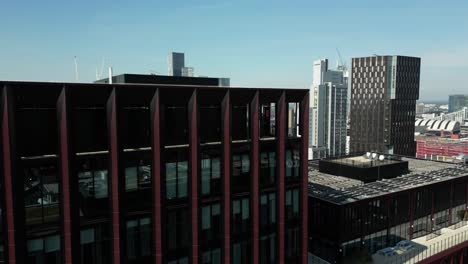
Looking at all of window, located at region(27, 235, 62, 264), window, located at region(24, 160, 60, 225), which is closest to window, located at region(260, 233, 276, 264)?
window, located at region(27, 235, 62, 264)

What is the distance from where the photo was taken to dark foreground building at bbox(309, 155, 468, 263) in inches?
2211

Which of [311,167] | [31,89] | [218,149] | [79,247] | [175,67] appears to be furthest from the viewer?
[175,67]

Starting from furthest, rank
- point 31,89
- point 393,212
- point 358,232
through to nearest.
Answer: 1. point 393,212
2. point 358,232
3. point 31,89

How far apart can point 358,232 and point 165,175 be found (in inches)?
1521

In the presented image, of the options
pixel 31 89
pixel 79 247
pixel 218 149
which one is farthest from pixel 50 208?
pixel 218 149

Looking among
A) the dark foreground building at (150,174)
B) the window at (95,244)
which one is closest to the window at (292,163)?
the dark foreground building at (150,174)

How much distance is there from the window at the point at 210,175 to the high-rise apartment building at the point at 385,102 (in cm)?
14827

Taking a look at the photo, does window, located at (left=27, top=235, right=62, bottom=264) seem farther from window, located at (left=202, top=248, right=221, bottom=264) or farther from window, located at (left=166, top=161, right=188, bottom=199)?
window, located at (left=202, top=248, right=221, bottom=264)

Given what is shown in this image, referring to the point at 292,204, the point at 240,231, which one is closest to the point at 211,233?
the point at 240,231

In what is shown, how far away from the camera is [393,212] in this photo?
6216 centimetres

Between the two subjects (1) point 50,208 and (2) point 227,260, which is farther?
(2) point 227,260

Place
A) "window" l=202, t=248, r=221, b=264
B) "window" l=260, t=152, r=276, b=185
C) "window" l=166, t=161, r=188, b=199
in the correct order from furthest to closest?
"window" l=260, t=152, r=276, b=185
"window" l=202, t=248, r=221, b=264
"window" l=166, t=161, r=188, b=199

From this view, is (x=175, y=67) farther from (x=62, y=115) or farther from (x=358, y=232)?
(x=62, y=115)

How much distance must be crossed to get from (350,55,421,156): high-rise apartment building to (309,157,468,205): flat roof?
3599 inches
